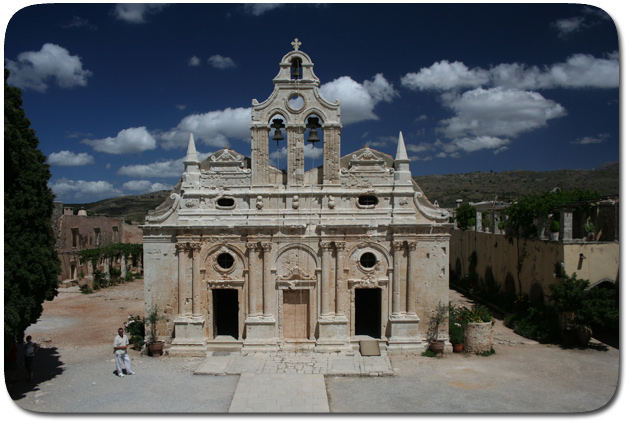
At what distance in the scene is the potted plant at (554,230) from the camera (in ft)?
57.3

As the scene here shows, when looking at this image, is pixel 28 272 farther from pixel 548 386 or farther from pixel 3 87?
pixel 548 386

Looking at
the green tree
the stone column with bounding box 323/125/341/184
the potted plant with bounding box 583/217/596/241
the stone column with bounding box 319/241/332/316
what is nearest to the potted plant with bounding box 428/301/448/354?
the stone column with bounding box 319/241/332/316

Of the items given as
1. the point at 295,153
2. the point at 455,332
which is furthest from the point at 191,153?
the point at 455,332

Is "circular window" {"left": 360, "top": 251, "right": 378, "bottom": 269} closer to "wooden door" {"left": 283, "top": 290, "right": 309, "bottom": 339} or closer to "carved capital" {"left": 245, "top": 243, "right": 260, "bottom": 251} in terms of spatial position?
Answer: "wooden door" {"left": 283, "top": 290, "right": 309, "bottom": 339}

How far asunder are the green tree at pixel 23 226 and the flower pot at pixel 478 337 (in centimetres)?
1259

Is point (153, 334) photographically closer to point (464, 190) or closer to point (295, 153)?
point (295, 153)

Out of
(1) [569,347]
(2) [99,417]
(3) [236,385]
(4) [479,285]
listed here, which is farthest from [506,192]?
(2) [99,417]

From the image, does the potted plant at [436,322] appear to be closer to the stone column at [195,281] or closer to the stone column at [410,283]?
the stone column at [410,283]

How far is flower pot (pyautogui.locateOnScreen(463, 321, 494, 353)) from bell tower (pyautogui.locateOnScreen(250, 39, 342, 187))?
674 centimetres

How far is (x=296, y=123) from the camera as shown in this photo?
15289 mm

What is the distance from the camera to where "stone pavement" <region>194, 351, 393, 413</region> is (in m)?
11.1

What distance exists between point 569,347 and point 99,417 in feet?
47.4

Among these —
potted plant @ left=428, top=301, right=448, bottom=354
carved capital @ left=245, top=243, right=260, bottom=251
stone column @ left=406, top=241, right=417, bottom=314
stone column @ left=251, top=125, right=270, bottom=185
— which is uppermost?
stone column @ left=251, top=125, right=270, bottom=185

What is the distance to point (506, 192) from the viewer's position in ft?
155
